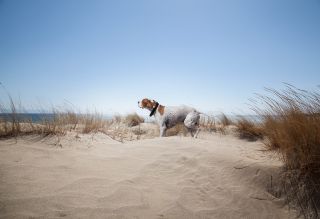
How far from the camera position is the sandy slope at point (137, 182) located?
1.92 meters

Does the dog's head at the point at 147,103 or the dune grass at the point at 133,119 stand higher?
the dog's head at the point at 147,103

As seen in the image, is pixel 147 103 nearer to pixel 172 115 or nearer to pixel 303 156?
pixel 172 115

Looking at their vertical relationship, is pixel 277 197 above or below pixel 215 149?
below

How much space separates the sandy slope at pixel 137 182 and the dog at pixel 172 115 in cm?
243

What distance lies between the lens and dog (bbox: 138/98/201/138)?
5.94 m

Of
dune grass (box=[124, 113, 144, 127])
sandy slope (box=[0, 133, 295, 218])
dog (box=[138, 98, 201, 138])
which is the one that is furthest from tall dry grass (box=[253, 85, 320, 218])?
dune grass (box=[124, 113, 144, 127])

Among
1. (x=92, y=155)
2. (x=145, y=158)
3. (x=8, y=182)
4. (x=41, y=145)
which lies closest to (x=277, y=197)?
(x=145, y=158)

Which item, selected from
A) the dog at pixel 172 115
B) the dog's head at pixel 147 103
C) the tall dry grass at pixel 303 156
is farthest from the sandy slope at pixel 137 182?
the dog's head at pixel 147 103

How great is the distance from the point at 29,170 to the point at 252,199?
8.34 ft

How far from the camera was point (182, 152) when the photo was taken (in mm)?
3258

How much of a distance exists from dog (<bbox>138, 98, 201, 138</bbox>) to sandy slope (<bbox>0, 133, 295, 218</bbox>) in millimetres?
2434

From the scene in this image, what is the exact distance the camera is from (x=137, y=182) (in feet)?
8.04

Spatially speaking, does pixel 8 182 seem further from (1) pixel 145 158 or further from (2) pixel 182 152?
(2) pixel 182 152

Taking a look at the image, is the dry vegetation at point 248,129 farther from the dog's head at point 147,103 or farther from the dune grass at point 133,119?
the dune grass at point 133,119
